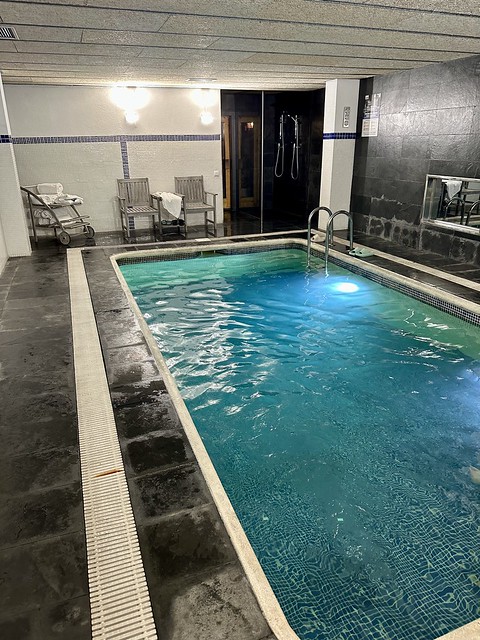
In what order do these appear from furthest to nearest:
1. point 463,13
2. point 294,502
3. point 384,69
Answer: point 384,69 < point 463,13 < point 294,502

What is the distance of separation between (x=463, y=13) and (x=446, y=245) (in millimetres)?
3477

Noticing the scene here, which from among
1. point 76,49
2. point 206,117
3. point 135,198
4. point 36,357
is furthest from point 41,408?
point 206,117

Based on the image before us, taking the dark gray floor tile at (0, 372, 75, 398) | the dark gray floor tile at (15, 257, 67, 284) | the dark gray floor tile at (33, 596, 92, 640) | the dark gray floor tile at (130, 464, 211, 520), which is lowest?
the dark gray floor tile at (33, 596, 92, 640)

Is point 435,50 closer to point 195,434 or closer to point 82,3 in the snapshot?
point 82,3

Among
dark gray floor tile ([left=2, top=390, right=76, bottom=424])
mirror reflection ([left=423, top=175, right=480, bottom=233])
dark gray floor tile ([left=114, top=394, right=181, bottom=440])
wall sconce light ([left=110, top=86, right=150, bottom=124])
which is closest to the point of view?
dark gray floor tile ([left=114, top=394, right=181, bottom=440])

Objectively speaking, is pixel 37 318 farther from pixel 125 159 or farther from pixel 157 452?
pixel 125 159

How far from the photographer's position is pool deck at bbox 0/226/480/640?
1.62 meters

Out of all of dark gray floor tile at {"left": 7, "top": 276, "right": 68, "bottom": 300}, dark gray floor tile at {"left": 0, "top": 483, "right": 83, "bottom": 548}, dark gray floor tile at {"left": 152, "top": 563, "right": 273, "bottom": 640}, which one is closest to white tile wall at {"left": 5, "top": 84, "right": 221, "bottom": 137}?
dark gray floor tile at {"left": 7, "top": 276, "right": 68, "bottom": 300}

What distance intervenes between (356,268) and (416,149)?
1961 millimetres

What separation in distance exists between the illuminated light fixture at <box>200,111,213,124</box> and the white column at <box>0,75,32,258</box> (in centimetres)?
348

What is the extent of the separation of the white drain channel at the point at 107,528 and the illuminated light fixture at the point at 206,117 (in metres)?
6.65

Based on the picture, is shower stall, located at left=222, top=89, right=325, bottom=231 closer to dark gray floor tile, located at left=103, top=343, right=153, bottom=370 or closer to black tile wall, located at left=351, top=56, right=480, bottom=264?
black tile wall, located at left=351, top=56, right=480, bottom=264

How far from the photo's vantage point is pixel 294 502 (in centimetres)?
253

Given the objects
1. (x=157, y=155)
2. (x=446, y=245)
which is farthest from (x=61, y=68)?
(x=446, y=245)
